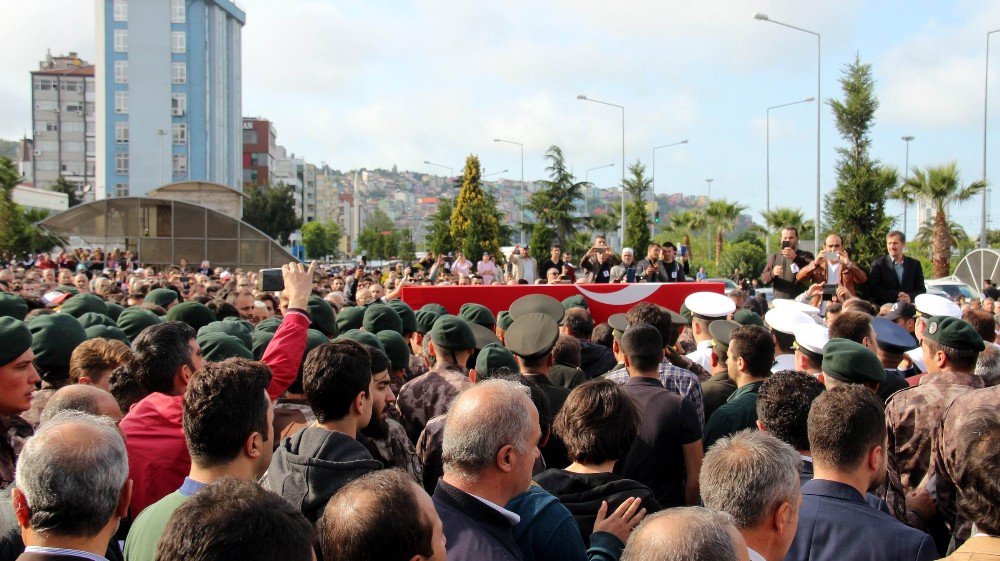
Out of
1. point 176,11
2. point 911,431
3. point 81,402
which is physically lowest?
point 911,431

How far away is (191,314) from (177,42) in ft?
267

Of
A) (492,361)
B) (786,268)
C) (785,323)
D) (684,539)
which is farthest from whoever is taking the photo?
(786,268)

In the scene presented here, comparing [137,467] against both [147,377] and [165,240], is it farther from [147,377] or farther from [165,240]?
[165,240]

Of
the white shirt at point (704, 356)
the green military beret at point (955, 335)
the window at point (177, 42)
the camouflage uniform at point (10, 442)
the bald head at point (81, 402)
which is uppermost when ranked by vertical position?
the window at point (177, 42)

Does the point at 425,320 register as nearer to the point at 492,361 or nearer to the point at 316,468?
the point at 492,361

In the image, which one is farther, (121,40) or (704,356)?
(121,40)

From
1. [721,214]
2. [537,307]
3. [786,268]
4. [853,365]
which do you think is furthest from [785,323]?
[721,214]

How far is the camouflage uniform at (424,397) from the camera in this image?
5.73m

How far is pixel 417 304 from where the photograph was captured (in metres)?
14.2

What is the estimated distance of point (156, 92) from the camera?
81.3 m

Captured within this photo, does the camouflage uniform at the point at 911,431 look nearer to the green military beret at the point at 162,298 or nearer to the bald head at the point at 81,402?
the bald head at the point at 81,402

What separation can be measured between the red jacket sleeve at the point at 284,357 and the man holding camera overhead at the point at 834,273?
809cm

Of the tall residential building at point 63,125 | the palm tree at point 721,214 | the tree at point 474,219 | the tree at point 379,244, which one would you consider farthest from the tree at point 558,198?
the tall residential building at point 63,125

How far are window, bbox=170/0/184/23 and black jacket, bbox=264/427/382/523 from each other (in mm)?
85202
